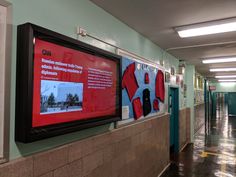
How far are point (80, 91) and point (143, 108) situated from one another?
1.68 m

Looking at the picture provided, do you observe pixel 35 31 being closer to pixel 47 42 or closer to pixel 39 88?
pixel 47 42

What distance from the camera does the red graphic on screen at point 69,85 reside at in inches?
55.8

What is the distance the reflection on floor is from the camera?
413cm

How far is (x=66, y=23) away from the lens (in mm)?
1807

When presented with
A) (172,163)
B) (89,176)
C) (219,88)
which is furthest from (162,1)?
(219,88)

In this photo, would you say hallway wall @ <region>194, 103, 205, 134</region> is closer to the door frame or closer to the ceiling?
the ceiling

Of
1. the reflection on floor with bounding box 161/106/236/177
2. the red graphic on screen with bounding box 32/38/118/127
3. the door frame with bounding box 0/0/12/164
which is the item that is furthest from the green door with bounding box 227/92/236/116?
the door frame with bounding box 0/0/12/164

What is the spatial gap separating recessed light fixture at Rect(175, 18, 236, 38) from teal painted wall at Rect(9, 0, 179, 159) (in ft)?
2.71

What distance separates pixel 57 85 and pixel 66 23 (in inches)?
24.3

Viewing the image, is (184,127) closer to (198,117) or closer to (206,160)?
(206,160)

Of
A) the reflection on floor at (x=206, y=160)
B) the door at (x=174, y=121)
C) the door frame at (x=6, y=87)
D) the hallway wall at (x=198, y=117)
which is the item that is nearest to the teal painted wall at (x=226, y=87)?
the hallway wall at (x=198, y=117)

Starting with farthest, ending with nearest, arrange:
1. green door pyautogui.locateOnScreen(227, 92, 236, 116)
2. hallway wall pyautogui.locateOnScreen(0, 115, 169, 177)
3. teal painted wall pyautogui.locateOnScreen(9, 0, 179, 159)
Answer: green door pyautogui.locateOnScreen(227, 92, 236, 116)
hallway wall pyautogui.locateOnScreen(0, 115, 169, 177)
teal painted wall pyautogui.locateOnScreen(9, 0, 179, 159)

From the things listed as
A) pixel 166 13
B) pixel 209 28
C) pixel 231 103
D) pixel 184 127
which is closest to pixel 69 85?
pixel 166 13

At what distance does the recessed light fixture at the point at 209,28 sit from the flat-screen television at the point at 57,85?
4.83 feet
